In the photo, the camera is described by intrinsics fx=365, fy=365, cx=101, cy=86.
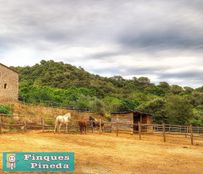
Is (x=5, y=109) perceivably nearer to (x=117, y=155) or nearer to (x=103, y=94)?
(x=117, y=155)

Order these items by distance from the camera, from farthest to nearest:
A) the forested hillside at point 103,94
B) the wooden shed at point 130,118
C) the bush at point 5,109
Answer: the forested hillside at point 103,94 < the wooden shed at point 130,118 < the bush at point 5,109

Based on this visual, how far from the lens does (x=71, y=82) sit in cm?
9406

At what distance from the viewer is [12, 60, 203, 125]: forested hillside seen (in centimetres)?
5647

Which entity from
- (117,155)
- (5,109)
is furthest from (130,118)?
(117,155)

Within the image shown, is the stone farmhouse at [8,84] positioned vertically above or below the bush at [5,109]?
above

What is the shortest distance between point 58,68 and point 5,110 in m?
71.0

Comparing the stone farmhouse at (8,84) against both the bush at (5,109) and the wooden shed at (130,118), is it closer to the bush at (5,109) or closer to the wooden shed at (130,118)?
the bush at (5,109)

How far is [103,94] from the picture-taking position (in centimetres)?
9081

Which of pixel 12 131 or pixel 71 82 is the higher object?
pixel 71 82

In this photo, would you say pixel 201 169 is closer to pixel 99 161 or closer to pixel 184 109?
pixel 99 161

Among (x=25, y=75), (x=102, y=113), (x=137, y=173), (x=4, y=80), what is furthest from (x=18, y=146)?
(x=25, y=75)

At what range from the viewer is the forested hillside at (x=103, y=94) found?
56469 mm

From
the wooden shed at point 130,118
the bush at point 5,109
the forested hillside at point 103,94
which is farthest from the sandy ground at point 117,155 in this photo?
the forested hillside at point 103,94

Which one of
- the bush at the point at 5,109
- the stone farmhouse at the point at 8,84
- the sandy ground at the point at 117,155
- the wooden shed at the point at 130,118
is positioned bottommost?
the sandy ground at the point at 117,155
